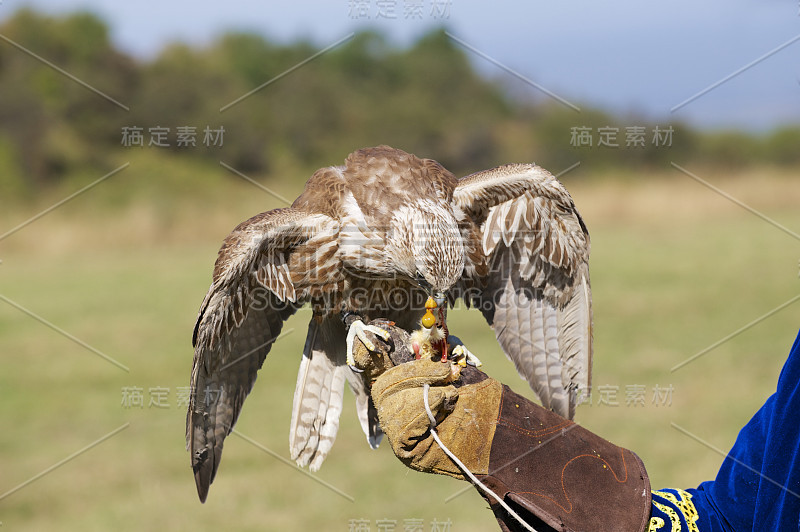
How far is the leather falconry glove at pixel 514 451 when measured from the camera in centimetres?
254

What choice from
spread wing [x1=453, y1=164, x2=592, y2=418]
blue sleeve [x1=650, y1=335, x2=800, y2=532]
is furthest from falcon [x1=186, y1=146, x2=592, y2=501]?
blue sleeve [x1=650, y1=335, x2=800, y2=532]

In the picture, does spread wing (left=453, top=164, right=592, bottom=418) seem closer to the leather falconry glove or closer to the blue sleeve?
the leather falconry glove

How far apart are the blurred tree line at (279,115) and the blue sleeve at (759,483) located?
1965 cm

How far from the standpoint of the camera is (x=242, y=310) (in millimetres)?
3582

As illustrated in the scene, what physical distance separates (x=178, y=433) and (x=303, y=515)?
10.2 feet

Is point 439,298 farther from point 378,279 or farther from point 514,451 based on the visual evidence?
point 514,451

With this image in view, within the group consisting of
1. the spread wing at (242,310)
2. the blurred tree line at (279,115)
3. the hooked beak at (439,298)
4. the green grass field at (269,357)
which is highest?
the hooked beak at (439,298)

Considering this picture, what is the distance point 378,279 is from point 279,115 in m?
24.6

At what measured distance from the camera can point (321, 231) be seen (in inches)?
136

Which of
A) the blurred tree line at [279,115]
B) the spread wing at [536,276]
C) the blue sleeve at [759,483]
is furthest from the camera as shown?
the blurred tree line at [279,115]

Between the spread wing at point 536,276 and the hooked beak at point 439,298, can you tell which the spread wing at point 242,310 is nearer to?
the hooked beak at point 439,298

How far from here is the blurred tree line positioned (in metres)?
25.4

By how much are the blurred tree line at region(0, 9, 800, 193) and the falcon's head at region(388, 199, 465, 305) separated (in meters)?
19.0

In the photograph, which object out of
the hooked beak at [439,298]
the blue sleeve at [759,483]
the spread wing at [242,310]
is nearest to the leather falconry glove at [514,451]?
the blue sleeve at [759,483]
